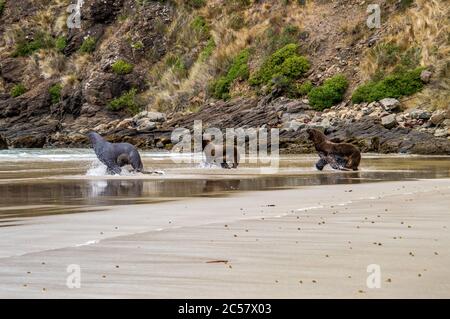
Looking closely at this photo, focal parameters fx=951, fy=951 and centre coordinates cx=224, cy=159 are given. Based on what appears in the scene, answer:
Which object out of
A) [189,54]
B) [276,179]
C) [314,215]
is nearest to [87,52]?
[189,54]

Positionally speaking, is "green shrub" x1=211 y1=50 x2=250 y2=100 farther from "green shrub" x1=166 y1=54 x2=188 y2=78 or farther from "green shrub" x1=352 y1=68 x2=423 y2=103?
"green shrub" x1=352 y1=68 x2=423 y2=103

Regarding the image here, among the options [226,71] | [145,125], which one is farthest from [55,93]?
[145,125]

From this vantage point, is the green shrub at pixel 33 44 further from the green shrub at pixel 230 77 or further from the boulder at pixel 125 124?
the green shrub at pixel 230 77

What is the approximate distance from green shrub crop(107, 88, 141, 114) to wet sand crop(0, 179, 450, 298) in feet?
140

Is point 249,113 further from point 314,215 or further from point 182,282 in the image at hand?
point 182,282

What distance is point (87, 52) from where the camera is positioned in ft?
201

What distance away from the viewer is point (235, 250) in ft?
24.2

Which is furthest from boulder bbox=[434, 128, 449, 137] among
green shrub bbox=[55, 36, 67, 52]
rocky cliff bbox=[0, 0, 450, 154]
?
green shrub bbox=[55, 36, 67, 52]

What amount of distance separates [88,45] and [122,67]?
561cm

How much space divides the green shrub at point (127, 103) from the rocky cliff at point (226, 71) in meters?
0.06

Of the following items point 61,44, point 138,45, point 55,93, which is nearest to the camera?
point 138,45

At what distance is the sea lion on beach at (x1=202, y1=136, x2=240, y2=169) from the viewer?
21.7m

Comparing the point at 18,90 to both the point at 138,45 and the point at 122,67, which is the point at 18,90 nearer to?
the point at 122,67

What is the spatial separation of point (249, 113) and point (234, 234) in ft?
110
